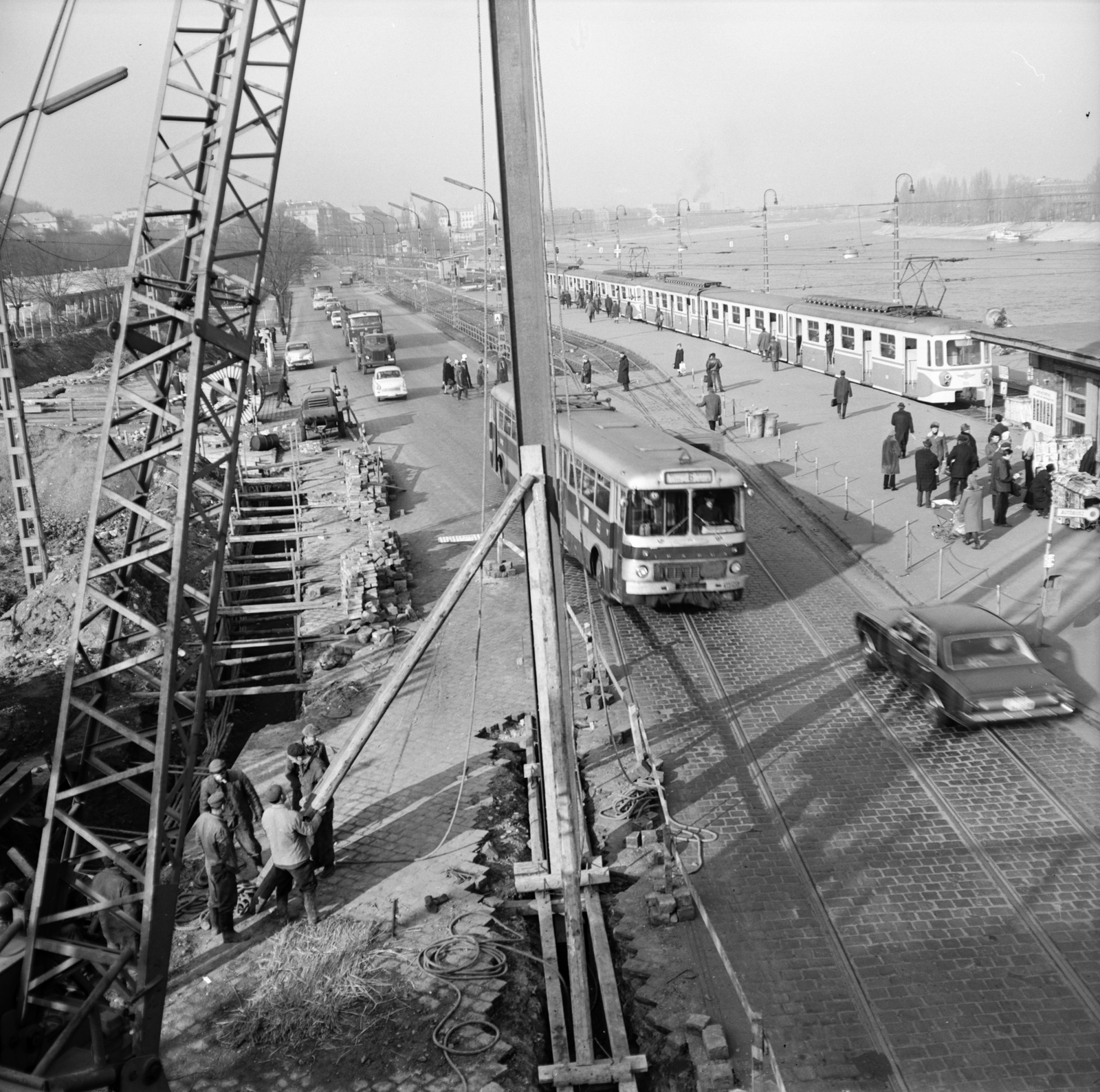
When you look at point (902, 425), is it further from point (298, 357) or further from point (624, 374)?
point (298, 357)

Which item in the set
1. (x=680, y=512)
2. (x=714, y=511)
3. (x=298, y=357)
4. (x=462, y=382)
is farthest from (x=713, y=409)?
(x=298, y=357)

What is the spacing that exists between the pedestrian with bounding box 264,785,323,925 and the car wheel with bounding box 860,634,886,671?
29.2ft

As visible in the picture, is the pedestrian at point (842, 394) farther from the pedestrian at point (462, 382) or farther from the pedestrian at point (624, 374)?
the pedestrian at point (462, 382)

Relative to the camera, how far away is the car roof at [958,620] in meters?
14.4

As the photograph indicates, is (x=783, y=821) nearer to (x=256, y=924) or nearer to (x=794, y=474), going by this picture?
(x=256, y=924)

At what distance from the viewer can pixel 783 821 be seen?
12.1 meters

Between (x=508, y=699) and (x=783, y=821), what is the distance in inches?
190

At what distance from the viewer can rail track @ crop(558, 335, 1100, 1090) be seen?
8.77 metres

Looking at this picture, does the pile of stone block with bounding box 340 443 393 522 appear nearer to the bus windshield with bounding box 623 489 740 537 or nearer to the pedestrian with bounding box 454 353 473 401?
the bus windshield with bounding box 623 489 740 537

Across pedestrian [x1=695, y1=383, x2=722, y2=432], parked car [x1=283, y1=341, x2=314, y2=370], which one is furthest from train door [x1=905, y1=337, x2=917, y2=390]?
parked car [x1=283, y1=341, x2=314, y2=370]

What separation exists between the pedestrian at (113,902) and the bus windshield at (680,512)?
10.4 meters

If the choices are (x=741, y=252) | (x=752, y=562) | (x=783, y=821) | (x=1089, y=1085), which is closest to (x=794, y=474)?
(x=752, y=562)

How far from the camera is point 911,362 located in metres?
33.8

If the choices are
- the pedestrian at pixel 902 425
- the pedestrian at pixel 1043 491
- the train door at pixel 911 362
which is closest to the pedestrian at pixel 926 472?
the pedestrian at pixel 902 425
